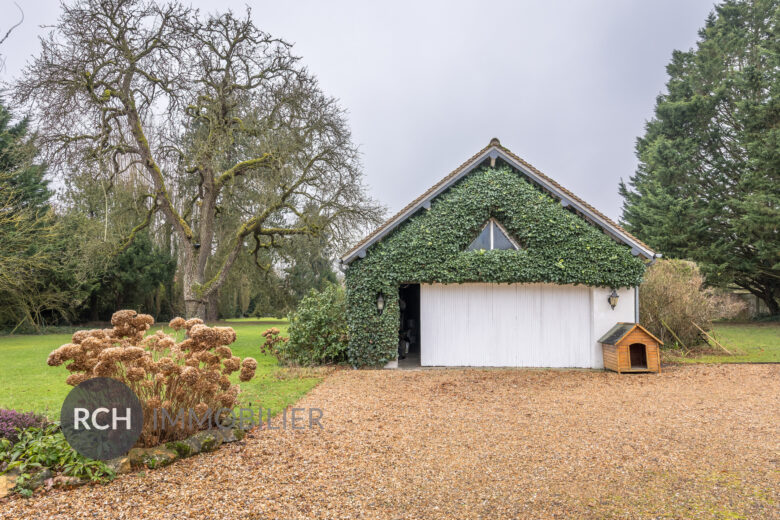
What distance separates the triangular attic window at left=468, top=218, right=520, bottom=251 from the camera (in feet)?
39.4

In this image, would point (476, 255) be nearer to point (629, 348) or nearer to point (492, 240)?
point (492, 240)

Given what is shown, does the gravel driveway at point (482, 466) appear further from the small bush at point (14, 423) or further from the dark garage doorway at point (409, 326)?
the dark garage doorway at point (409, 326)

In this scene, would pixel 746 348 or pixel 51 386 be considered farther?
pixel 746 348

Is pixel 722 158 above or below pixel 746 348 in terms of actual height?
above

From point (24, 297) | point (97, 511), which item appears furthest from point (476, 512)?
point (24, 297)

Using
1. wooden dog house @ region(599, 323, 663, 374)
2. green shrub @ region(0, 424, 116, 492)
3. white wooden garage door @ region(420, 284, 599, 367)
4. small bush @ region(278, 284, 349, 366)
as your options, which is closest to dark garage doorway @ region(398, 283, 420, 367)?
white wooden garage door @ region(420, 284, 599, 367)

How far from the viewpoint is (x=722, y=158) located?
27469 millimetres

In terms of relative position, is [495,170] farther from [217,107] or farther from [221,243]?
[221,243]

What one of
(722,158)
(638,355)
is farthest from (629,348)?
(722,158)

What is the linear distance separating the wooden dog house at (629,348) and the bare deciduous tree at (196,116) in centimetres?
908

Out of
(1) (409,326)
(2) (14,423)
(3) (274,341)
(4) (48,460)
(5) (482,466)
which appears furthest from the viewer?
(1) (409,326)

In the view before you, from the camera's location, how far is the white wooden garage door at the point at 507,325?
11953 mm

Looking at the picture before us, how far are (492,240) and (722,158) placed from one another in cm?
2380

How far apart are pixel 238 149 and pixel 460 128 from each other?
403 inches
